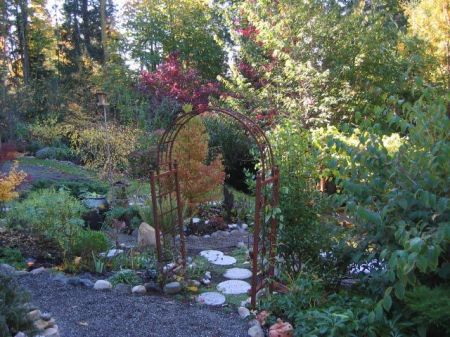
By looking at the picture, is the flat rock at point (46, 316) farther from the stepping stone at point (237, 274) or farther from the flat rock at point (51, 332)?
the stepping stone at point (237, 274)

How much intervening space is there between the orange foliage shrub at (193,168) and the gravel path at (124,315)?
107 inches

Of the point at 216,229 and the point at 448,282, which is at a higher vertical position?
the point at 448,282

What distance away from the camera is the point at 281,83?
8.84 meters

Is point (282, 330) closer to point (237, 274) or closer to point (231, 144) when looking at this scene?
point (237, 274)

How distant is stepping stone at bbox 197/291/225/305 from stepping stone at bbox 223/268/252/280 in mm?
519

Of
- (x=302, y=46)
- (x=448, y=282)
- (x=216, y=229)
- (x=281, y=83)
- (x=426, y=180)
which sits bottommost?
(x=216, y=229)

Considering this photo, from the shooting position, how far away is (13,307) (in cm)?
267

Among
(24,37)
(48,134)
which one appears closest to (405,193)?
(48,134)

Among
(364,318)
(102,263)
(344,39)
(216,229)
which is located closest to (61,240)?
(102,263)

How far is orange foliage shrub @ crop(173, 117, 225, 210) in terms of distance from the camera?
641 cm

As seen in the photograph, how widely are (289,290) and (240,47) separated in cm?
714

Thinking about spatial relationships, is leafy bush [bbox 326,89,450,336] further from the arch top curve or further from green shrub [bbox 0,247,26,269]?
green shrub [bbox 0,247,26,269]

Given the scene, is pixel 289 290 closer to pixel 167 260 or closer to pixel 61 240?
pixel 167 260

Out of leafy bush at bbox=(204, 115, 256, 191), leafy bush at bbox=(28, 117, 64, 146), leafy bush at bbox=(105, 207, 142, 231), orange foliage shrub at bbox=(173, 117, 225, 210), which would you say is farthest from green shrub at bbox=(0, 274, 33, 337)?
leafy bush at bbox=(28, 117, 64, 146)
